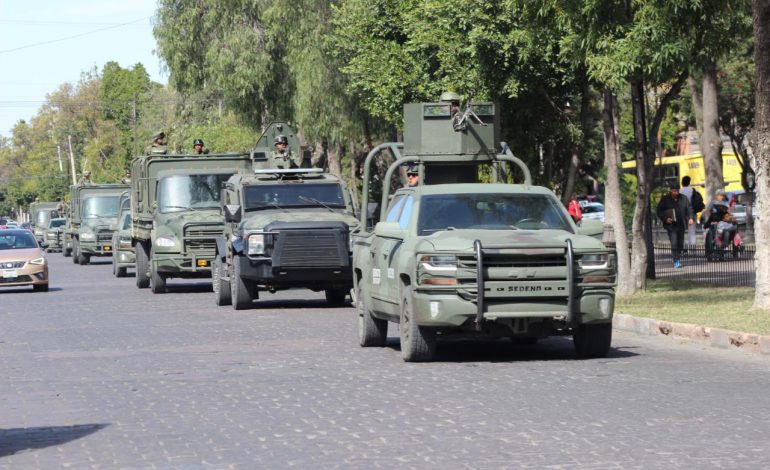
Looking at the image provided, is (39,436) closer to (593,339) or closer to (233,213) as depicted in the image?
(593,339)

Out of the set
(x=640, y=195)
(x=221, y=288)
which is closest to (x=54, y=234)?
(x=221, y=288)

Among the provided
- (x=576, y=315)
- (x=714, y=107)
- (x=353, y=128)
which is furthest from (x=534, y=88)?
(x=714, y=107)

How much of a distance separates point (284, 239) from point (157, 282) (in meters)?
7.40

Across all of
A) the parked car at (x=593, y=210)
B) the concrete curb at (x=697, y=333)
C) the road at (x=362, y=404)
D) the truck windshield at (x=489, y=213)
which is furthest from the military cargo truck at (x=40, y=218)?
the truck windshield at (x=489, y=213)

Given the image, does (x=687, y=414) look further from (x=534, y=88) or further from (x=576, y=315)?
(x=534, y=88)

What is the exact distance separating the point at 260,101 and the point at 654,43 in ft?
102

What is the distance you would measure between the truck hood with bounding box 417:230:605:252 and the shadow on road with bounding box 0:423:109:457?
4.72 metres

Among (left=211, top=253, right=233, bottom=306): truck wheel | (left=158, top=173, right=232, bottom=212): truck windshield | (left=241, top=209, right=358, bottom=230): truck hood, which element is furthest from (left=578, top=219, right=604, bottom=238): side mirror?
(left=158, top=173, right=232, bottom=212): truck windshield

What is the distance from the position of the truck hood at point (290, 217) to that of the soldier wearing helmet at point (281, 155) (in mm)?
4250

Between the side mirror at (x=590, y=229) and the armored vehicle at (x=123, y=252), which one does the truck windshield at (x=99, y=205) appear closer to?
the armored vehicle at (x=123, y=252)

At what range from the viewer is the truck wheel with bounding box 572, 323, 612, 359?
50.3 ft

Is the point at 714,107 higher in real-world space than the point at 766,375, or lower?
higher

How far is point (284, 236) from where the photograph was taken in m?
24.2

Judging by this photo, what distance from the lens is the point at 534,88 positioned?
29812mm
